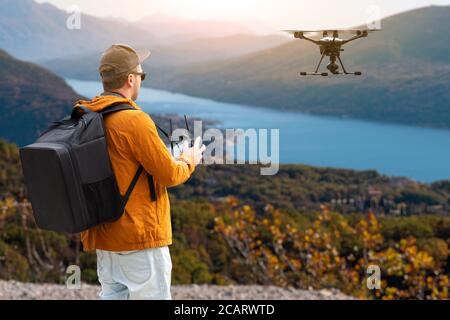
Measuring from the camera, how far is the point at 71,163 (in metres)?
2.11

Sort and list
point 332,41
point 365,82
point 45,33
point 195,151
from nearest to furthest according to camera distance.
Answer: point 332,41 → point 195,151 → point 365,82 → point 45,33

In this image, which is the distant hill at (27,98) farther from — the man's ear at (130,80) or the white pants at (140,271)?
the man's ear at (130,80)

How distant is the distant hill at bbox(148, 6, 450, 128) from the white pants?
37116 mm

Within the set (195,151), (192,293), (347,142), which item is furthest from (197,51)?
(195,151)

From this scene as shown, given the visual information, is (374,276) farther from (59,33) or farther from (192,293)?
(59,33)

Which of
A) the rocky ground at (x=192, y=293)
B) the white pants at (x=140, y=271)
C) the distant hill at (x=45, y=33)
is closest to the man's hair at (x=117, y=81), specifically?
the white pants at (x=140, y=271)

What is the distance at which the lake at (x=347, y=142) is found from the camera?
40.2 metres

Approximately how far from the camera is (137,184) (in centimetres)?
225

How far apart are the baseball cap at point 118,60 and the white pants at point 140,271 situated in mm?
672

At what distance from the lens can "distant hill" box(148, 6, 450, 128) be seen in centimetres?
4450

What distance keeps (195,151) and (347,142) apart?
47764mm

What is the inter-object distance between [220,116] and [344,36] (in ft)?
126

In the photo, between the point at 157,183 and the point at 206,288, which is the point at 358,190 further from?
the point at 157,183

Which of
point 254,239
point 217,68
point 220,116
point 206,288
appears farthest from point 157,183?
point 217,68
